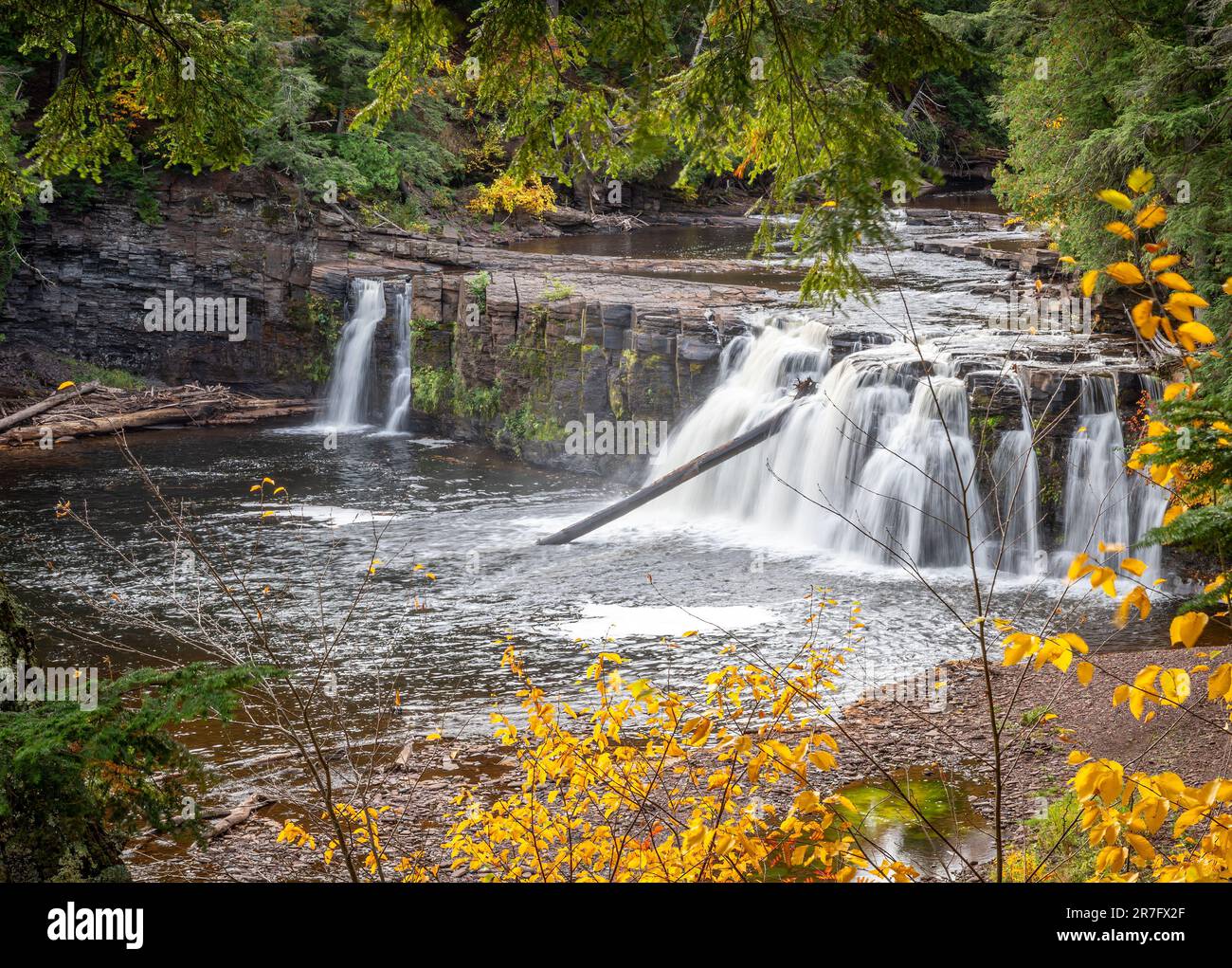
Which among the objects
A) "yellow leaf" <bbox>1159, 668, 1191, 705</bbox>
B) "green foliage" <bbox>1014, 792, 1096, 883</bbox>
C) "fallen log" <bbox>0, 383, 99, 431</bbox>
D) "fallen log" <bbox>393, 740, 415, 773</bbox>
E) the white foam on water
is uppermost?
"fallen log" <bbox>0, 383, 99, 431</bbox>

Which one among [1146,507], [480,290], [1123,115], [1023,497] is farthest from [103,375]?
[1146,507]

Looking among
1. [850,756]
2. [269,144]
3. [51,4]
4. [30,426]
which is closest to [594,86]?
[51,4]

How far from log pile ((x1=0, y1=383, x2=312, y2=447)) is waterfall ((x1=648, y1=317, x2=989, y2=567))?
29.7 ft

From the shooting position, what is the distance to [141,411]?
21594 millimetres

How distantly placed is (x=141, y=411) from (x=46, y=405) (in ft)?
14.2

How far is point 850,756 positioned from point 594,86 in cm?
527

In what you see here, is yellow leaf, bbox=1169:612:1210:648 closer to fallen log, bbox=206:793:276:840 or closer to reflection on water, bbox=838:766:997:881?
reflection on water, bbox=838:766:997:881

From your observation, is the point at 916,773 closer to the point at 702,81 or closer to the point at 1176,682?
the point at 1176,682

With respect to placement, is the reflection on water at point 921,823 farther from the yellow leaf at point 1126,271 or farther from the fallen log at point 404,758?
the yellow leaf at point 1126,271

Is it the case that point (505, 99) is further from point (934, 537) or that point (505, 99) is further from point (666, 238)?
point (666, 238)

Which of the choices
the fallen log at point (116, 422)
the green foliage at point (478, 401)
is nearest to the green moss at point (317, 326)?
the fallen log at point (116, 422)

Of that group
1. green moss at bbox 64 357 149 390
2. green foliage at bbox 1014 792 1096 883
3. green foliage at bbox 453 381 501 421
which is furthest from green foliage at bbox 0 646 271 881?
green moss at bbox 64 357 149 390

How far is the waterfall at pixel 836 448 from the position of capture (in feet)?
46.1

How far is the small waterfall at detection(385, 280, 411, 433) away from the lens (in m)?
22.1
